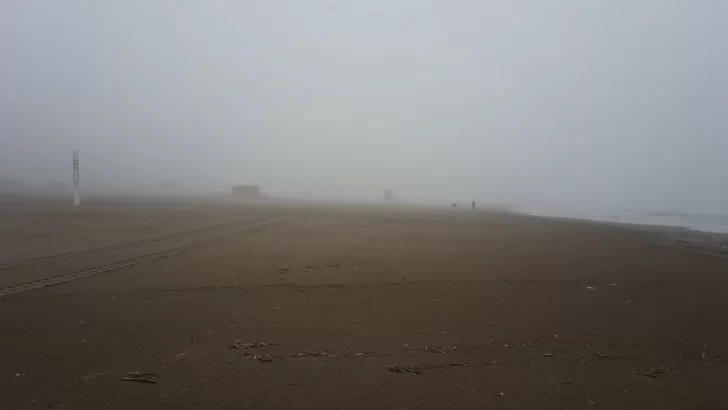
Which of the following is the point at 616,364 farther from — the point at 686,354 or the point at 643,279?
the point at 643,279

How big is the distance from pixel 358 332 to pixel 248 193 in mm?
84075

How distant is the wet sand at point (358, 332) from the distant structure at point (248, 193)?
242ft

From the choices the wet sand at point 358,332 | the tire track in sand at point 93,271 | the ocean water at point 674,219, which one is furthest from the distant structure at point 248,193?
the wet sand at point 358,332

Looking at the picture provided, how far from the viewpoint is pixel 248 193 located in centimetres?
8425

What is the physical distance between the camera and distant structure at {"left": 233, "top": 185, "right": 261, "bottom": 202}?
273 feet

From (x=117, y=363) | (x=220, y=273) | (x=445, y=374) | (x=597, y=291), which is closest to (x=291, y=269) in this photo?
(x=220, y=273)

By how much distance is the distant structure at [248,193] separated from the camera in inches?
3270

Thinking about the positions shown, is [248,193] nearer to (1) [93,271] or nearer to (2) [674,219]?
(1) [93,271]

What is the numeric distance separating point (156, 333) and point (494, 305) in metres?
6.46

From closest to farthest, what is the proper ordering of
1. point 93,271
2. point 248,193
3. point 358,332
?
point 358,332
point 93,271
point 248,193

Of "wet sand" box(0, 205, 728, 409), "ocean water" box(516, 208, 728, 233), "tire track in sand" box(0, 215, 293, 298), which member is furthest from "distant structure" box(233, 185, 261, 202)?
"wet sand" box(0, 205, 728, 409)

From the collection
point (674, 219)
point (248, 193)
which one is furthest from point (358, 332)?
point (248, 193)

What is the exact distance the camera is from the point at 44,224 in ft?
64.0

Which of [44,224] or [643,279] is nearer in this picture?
[643,279]
